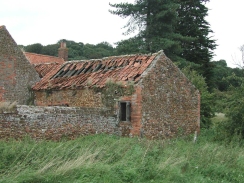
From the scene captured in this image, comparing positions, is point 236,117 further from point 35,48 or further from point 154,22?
point 35,48

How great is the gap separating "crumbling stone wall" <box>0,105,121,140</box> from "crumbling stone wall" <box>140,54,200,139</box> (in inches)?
73.8

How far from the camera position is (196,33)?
137ft

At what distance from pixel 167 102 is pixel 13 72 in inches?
360

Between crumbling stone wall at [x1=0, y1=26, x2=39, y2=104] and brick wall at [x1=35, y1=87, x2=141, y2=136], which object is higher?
crumbling stone wall at [x1=0, y1=26, x2=39, y2=104]

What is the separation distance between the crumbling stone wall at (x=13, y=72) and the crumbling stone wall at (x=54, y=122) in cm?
675

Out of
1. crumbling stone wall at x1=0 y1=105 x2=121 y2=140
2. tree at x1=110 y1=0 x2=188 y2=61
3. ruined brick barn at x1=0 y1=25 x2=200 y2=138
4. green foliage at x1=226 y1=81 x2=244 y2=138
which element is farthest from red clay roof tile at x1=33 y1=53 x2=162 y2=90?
tree at x1=110 y1=0 x2=188 y2=61

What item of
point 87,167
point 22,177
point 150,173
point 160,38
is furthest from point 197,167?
point 160,38

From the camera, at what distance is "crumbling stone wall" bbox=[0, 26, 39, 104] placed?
63.8 feet

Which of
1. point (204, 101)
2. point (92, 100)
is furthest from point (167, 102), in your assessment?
point (204, 101)

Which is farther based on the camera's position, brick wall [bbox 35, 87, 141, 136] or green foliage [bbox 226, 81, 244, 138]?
→ green foliage [bbox 226, 81, 244, 138]

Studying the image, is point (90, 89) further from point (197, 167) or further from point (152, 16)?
point (152, 16)

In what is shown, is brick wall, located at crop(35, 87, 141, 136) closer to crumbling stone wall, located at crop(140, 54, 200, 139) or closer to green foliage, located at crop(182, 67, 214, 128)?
crumbling stone wall, located at crop(140, 54, 200, 139)

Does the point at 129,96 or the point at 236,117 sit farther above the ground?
the point at 129,96

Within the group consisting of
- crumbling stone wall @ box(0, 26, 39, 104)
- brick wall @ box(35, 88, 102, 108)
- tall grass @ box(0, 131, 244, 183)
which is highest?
crumbling stone wall @ box(0, 26, 39, 104)
